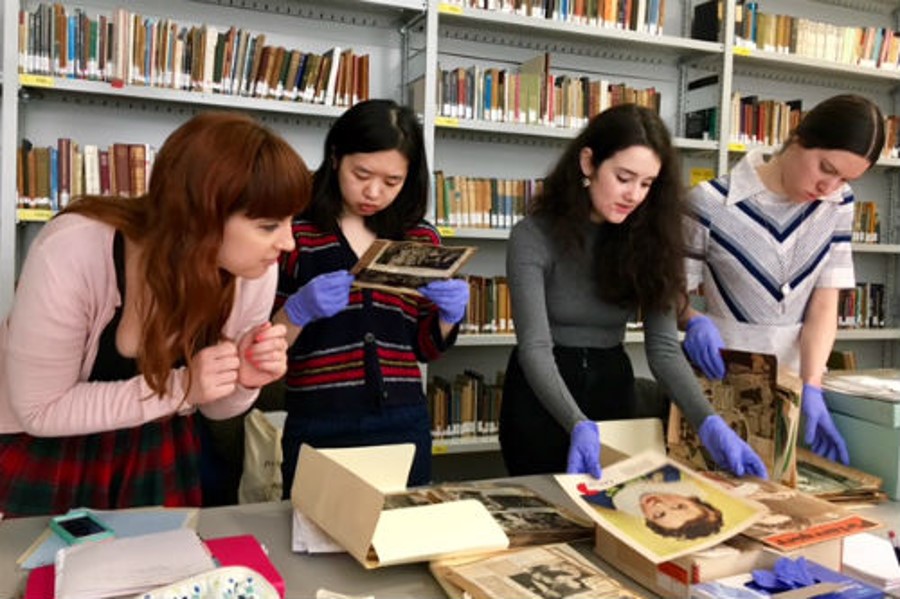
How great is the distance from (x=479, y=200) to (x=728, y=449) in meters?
2.00

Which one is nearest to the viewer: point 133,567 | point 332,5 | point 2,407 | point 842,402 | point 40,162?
point 133,567

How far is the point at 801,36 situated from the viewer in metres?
3.68

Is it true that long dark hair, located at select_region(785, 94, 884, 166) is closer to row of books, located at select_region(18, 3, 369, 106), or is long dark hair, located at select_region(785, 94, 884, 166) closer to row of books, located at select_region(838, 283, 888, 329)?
row of books, located at select_region(18, 3, 369, 106)

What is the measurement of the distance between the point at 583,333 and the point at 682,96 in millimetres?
2535

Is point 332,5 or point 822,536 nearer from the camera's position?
point 822,536

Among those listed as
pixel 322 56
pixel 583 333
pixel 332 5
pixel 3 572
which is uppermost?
pixel 332 5

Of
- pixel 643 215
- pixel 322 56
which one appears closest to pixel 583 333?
pixel 643 215

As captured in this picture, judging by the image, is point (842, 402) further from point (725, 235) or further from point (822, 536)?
point (822, 536)

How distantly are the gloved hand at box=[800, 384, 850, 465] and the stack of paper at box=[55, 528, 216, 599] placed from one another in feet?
3.85

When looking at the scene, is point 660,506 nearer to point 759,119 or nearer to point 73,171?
point 73,171

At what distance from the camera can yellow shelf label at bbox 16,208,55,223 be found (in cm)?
251

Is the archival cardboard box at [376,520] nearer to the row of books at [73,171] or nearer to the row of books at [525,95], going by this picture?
the row of books at [73,171]

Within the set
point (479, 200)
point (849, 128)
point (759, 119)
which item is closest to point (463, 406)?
point (479, 200)

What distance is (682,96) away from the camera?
12.3ft
